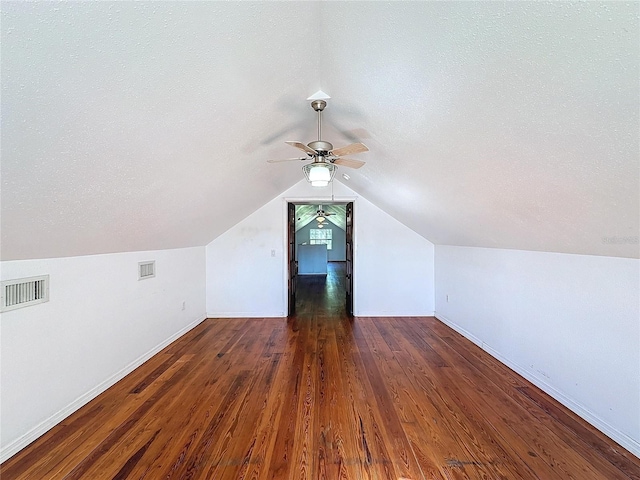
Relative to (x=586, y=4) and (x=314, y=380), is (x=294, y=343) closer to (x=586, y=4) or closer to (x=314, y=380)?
(x=314, y=380)

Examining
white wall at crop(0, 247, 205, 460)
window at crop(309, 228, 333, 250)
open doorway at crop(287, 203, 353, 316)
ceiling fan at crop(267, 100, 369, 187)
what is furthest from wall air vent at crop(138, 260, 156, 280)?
window at crop(309, 228, 333, 250)

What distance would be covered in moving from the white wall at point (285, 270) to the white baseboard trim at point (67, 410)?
1495 mm

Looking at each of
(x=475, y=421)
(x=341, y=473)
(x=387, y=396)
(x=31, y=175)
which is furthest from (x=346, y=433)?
(x=31, y=175)

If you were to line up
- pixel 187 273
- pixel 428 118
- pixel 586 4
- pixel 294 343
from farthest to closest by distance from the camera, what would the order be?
pixel 187 273 → pixel 294 343 → pixel 428 118 → pixel 586 4

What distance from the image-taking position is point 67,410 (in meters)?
2.00

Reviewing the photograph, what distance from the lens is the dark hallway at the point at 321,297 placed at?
16.1 ft

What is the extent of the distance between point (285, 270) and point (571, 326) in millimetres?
3497

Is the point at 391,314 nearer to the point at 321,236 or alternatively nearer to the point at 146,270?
the point at 146,270

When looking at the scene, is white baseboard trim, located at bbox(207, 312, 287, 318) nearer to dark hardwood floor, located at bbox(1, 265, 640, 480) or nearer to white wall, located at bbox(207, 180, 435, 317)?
white wall, located at bbox(207, 180, 435, 317)

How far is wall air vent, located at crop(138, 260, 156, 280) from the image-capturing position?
2.90 metres

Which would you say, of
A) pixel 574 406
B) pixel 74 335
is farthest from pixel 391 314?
pixel 74 335

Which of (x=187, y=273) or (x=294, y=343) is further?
(x=187, y=273)

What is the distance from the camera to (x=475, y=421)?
194cm

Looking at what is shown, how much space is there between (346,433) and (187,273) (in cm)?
304
